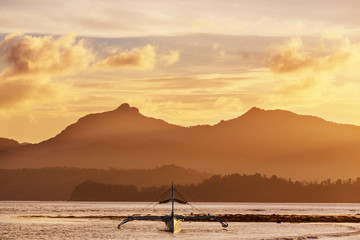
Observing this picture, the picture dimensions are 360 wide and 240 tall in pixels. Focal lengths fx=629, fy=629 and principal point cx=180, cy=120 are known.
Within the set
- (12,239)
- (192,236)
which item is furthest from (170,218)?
(12,239)

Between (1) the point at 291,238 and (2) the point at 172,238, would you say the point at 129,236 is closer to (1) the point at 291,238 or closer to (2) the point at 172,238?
(2) the point at 172,238

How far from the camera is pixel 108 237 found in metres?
118

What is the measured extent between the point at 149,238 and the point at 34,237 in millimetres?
21872

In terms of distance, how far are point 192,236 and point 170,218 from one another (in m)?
15.2

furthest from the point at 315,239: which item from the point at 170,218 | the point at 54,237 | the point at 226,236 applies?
the point at 54,237

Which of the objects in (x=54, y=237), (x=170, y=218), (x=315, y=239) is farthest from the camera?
(x=170, y=218)

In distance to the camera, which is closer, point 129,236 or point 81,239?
point 81,239

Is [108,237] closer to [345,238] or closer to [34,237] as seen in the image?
[34,237]

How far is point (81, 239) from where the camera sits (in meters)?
113

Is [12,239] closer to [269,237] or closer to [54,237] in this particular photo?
[54,237]

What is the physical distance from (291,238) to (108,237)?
3387 cm

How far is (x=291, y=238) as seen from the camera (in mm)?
112000

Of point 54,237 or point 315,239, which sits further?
point 54,237

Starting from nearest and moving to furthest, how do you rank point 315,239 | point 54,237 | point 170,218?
point 315,239 < point 54,237 < point 170,218
